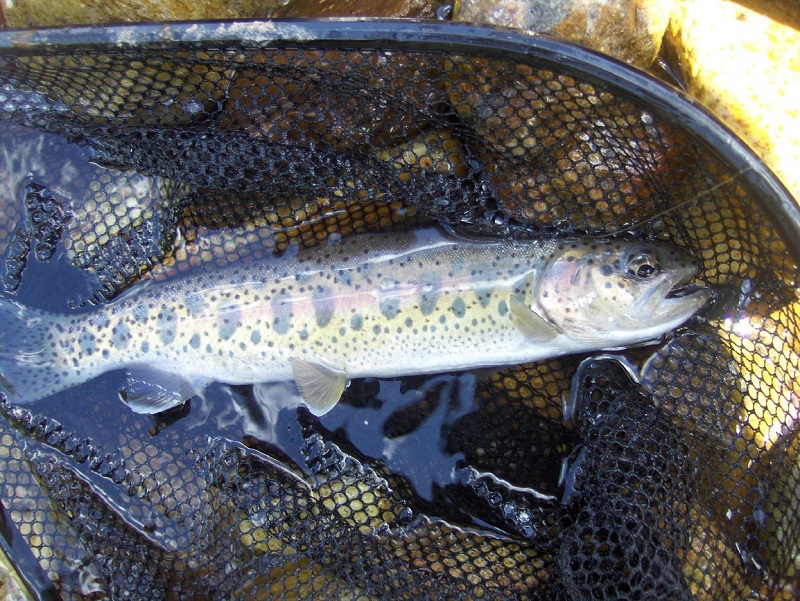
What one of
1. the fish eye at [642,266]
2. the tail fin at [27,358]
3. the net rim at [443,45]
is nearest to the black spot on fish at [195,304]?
the tail fin at [27,358]

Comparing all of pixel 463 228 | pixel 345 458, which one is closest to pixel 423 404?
pixel 345 458

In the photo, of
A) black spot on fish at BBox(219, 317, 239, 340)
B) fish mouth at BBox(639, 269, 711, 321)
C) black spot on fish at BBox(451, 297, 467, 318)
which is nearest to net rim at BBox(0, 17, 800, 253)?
fish mouth at BBox(639, 269, 711, 321)

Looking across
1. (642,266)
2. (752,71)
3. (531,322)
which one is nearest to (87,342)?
(531,322)

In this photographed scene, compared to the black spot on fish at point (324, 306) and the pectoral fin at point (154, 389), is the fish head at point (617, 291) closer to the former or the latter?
the black spot on fish at point (324, 306)

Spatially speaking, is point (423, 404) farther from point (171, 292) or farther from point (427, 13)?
point (427, 13)

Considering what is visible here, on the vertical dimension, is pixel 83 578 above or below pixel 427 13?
below

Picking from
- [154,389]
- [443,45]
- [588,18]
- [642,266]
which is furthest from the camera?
[154,389]

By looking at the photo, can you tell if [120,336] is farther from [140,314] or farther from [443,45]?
[443,45]
